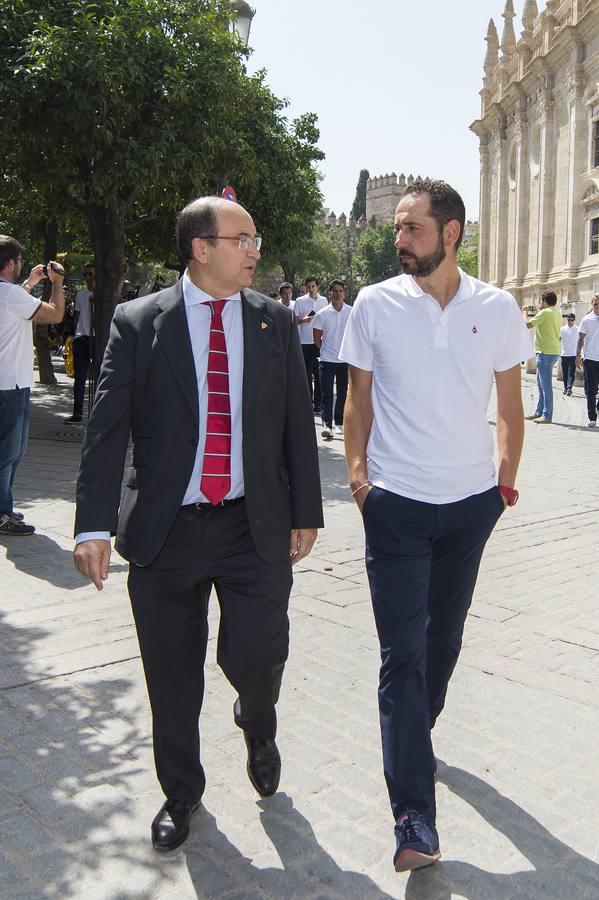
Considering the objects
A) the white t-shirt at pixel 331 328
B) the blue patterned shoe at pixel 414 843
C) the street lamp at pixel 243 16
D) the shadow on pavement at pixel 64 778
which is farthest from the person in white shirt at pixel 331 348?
the blue patterned shoe at pixel 414 843

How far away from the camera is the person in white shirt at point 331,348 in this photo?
1358 centimetres

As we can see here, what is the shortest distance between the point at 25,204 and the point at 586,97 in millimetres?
31399

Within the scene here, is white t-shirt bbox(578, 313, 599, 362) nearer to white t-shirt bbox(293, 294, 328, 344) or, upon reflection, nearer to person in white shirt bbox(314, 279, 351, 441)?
white t-shirt bbox(293, 294, 328, 344)

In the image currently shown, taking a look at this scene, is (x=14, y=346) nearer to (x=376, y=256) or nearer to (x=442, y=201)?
(x=442, y=201)

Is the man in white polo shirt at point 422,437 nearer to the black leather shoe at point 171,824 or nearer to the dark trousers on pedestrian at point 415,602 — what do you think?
the dark trousers on pedestrian at point 415,602

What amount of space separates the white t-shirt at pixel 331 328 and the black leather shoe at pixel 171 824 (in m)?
10.7

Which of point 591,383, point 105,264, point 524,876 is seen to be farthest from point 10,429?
point 591,383

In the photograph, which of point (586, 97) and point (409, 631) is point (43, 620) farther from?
point (586, 97)

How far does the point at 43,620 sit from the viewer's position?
17.3 feet

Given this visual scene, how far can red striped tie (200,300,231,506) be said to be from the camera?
3053mm

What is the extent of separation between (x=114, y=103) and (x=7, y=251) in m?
4.50

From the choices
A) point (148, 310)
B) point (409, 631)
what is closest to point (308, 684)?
point (409, 631)

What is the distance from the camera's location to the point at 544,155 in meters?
45.8

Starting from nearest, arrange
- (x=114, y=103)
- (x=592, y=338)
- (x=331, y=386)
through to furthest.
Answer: (x=114, y=103), (x=331, y=386), (x=592, y=338)
